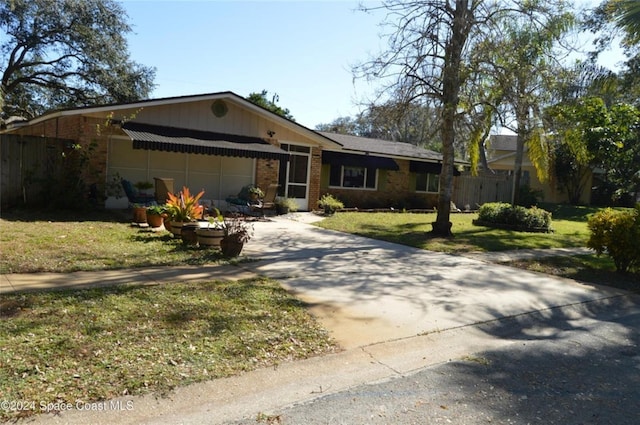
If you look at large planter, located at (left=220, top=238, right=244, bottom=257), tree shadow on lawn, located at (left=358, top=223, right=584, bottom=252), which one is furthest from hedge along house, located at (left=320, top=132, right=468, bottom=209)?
large planter, located at (left=220, top=238, right=244, bottom=257)

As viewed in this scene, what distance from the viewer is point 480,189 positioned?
82.0 ft

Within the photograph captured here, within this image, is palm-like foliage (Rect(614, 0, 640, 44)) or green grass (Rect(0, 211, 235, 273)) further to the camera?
palm-like foliage (Rect(614, 0, 640, 44))

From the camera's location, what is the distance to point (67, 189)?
1241 centimetres

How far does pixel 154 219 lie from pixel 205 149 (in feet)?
10.2

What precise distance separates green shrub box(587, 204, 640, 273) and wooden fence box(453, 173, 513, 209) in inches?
583

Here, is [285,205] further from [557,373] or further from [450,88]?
[557,373]

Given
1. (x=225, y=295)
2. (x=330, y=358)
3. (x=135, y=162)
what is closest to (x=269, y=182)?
(x=135, y=162)

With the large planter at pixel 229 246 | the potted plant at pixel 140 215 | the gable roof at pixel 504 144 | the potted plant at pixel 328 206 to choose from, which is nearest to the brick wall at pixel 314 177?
the potted plant at pixel 328 206

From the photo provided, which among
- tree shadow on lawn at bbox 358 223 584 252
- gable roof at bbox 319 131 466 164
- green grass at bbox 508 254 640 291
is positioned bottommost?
green grass at bbox 508 254 640 291

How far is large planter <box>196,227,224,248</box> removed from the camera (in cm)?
884

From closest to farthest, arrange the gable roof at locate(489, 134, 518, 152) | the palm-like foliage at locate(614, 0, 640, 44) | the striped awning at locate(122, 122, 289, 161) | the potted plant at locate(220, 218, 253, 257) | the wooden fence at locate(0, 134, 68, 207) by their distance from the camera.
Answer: the potted plant at locate(220, 218, 253, 257) < the palm-like foliage at locate(614, 0, 640, 44) < the wooden fence at locate(0, 134, 68, 207) < the striped awning at locate(122, 122, 289, 161) < the gable roof at locate(489, 134, 518, 152)

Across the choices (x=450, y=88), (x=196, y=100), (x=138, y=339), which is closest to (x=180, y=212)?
(x=138, y=339)

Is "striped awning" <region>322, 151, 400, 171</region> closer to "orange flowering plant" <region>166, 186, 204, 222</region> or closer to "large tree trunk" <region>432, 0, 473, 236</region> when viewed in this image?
"large tree trunk" <region>432, 0, 473, 236</region>

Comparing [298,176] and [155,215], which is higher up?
[298,176]
